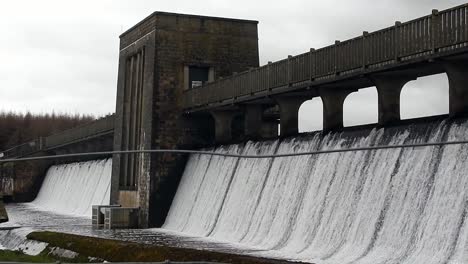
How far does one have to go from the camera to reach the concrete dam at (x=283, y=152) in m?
24.6

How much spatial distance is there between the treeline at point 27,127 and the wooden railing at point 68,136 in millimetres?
15503

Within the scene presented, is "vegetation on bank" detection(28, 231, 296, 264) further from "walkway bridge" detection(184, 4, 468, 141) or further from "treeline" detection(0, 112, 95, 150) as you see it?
"treeline" detection(0, 112, 95, 150)

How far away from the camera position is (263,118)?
4659 centimetres

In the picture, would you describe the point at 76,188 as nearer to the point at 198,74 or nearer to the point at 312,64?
the point at 198,74

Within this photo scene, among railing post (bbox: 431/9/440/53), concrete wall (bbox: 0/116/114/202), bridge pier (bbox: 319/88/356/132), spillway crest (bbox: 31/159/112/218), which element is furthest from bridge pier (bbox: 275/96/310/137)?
concrete wall (bbox: 0/116/114/202)

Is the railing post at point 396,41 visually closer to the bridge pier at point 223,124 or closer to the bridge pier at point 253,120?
the bridge pier at point 253,120

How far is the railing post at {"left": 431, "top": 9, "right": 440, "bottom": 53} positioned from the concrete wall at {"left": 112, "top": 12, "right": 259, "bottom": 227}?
76.9 feet

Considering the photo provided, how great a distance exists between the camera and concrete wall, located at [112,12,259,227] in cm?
4719

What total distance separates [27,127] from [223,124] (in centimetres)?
8901

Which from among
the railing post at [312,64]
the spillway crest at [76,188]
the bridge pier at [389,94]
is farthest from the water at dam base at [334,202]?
the spillway crest at [76,188]

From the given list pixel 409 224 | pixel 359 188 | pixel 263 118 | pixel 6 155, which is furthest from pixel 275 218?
pixel 6 155

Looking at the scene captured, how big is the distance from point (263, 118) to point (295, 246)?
1673 cm

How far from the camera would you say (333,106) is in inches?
1337

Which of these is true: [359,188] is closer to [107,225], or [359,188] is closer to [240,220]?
[240,220]
